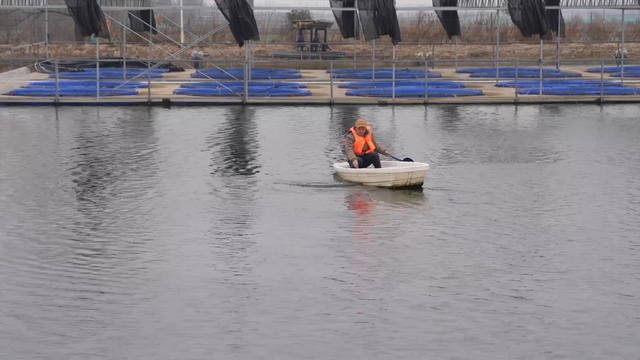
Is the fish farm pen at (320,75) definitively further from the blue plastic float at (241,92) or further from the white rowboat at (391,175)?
the white rowboat at (391,175)

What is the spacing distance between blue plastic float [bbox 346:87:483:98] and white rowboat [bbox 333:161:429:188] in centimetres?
1888

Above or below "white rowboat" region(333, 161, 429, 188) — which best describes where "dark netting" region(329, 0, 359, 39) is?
above

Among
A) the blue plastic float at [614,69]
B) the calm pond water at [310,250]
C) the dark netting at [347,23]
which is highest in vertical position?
the dark netting at [347,23]

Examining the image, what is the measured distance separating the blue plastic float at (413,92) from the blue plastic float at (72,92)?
24.8 feet

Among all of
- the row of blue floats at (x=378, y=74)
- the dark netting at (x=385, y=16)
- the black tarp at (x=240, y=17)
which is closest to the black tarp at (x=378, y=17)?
the dark netting at (x=385, y=16)

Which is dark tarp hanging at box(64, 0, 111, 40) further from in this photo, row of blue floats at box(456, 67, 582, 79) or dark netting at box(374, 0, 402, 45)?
row of blue floats at box(456, 67, 582, 79)

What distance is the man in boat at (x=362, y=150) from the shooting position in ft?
72.8

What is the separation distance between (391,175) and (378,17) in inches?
840

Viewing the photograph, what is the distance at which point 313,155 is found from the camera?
2653 cm

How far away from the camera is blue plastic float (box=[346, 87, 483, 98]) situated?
40938mm

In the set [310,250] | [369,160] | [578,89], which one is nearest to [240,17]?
[578,89]

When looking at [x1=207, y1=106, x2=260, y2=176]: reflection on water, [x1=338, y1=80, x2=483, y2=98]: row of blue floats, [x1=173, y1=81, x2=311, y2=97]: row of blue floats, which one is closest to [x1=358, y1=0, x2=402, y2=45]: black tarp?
[x1=338, y1=80, x2=483, y2=98]: row of blue floats

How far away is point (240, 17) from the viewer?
4116cm

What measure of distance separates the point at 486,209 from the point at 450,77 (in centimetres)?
3332
